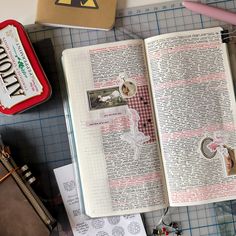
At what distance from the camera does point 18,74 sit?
27.7 inches

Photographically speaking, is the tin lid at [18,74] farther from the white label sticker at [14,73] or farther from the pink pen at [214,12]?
the pink pen at [214,12]

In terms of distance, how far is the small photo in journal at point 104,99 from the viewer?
2.40 feet

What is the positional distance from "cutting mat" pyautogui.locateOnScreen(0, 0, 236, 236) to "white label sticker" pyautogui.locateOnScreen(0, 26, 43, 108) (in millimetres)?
50

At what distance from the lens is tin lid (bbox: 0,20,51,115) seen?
699 mm

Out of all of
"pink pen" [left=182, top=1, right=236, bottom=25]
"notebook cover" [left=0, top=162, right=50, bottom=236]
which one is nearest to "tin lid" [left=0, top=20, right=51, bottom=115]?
"notebook cover" [left=0, top=162, right=50, bottom=236]

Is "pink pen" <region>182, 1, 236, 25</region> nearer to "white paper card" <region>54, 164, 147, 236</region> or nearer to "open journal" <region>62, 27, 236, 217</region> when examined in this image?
"open journal" <region>62, 27, 236, 217</region>

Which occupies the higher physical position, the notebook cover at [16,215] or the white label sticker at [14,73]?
the white label sticker at [14,73]

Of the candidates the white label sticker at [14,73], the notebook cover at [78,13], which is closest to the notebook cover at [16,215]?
the white label sticker at [14,73]

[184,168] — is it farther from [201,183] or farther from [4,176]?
[4,176]

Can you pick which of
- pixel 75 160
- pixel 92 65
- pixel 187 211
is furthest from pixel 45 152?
pixel 187 211

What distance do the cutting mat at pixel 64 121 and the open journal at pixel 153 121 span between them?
3 cm

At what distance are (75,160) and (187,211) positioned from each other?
228 mm

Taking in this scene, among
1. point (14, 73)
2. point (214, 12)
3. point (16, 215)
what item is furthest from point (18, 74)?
point (214, 12)

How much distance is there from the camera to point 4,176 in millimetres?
702
